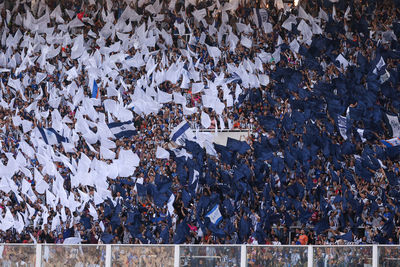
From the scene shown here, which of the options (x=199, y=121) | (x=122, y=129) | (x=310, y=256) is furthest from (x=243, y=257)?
(x=122, y=129)

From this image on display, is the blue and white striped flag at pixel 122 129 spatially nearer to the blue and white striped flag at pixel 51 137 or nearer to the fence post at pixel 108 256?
the blue and white striped flag at pixel 51 137

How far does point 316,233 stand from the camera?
1345cm

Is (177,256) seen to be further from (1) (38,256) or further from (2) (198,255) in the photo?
(1) (38,256)

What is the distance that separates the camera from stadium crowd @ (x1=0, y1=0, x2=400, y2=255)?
554 inches

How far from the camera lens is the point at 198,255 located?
995cm

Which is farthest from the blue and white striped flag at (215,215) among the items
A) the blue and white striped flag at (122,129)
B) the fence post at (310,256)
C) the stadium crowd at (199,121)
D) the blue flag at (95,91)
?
the blue flag at (95,91)

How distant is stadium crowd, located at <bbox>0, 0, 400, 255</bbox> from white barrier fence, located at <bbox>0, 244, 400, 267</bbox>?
3.50 m

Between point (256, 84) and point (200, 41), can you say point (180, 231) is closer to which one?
point (256, 84)

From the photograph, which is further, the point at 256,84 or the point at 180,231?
the point at 256,84

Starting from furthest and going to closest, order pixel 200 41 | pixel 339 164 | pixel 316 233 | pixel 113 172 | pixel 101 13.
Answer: pixel 101 13
pixel 200 41
pixel 113 172
pixel 339 164
pixel 316 233

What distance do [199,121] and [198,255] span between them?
290 inches

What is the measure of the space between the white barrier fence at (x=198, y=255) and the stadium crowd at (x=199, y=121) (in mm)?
3496

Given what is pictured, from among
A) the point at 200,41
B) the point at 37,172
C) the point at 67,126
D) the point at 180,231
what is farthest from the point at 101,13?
the point at 180,231

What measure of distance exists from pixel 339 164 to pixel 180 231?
3.22 meters
